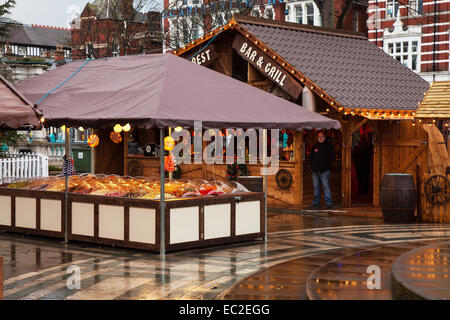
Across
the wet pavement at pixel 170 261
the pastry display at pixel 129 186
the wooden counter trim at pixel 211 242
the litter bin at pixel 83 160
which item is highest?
the pastry display at pixel 129 186

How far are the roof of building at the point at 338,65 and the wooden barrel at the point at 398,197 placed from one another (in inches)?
104

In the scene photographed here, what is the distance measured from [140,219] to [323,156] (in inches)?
294

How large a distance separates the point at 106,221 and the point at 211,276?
10.4 feet

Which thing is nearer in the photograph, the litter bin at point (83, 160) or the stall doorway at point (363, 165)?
the stall doorway at point (363, 165)

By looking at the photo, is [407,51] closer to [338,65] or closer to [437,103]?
[338,65]

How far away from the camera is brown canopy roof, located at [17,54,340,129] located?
1190 centimetres

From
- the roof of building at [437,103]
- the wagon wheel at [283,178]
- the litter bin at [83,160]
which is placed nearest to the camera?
the roof of building at [437,103]

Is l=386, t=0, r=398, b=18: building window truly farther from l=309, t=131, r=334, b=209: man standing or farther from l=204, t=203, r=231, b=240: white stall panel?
l=204, t=203, r=231, b=240: white stall panel

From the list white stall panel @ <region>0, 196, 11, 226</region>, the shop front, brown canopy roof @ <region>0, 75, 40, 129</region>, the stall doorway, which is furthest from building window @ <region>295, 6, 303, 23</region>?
brown canopy roof @ <region>0, 75, 40, 129</region>

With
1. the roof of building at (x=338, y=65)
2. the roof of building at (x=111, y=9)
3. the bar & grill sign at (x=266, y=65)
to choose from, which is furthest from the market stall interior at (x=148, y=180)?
the roof of building at (x=111, y=9)

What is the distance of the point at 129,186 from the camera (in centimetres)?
1320

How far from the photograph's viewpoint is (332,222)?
1639 cm

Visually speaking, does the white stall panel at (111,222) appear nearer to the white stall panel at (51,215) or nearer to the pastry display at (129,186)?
the pastry display at (129,186)

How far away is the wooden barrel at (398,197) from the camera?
15.9 metres
